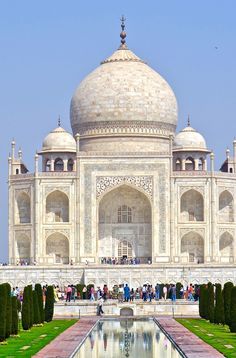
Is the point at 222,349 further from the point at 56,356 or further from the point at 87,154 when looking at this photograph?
the point at 87,154

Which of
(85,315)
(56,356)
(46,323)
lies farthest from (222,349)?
(85,315)

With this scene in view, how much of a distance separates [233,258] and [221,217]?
165 centimetres

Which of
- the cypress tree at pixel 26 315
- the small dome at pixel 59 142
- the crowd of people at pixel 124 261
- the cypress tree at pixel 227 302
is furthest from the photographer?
the small dome at pixel 59 142

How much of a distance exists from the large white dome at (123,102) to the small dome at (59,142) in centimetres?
51

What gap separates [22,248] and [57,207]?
212 centimetres

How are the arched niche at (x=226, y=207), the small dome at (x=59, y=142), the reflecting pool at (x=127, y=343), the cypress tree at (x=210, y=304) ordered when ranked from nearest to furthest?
1. the reflecting pool at (x=127, y=343)
2. the cypress tree at (x=210, y=304)
3. the arched niche at (x=226, y=207)
4. the small dome at (x=59, y=142)

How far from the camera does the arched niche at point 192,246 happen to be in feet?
141

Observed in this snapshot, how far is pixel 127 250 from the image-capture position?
43.8 m

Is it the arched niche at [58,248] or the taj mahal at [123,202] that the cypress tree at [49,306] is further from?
the arched niche at [58,248]

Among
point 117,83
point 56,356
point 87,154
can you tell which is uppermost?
point 117,83

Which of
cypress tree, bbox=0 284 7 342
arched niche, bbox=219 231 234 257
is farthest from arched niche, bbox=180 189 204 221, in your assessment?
cypress tree, bbox=0 284 7 342

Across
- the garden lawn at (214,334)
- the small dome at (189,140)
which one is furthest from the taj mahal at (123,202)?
the garden lawn at (214,334)

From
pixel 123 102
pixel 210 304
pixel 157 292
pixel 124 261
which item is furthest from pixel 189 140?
pixel 210 304

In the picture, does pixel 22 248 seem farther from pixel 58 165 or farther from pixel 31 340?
pixel 31 340
